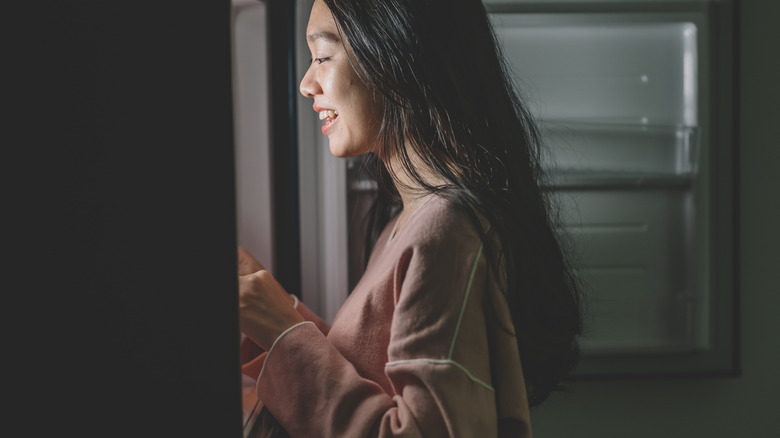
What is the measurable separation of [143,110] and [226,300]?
5.7 inches

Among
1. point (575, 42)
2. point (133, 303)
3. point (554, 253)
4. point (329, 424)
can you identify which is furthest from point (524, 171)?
point (575, 42)

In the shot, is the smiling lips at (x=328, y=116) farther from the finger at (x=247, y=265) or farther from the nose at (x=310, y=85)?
the finger at (x=247, y=265)

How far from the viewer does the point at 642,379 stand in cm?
130

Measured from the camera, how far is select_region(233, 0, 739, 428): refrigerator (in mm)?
1172

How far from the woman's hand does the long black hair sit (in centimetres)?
22

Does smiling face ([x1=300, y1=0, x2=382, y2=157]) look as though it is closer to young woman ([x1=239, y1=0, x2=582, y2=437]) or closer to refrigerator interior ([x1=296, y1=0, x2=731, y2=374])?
young woman ([x1=239, y1=0, x2=582, y2=437])

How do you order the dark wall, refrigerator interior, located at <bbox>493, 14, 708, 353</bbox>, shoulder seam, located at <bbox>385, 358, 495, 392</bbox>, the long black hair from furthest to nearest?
refrigerator interior, located at <bbox>493, 14, 708, 353</bbox> → the long black hair → shoulder seam, located at <bbox>385, 358, 495, 392</bbox> → the dark wall

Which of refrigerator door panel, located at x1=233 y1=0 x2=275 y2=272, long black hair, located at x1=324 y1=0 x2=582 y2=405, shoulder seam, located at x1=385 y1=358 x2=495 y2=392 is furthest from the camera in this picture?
refrigerator door panel, located at x1=233 y1=0 x2=275 y2=272

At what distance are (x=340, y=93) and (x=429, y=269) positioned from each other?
26 centimetres

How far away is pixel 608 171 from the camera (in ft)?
4.13

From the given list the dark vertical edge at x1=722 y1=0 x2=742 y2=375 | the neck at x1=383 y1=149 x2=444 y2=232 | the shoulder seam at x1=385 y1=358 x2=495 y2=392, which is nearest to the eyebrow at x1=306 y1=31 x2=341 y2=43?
the neck at x1=383 y1=149 x2=444 y2=232

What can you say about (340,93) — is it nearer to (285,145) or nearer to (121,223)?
(121,223)

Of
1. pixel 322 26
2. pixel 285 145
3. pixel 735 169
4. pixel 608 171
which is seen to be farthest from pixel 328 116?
pixel 735 169

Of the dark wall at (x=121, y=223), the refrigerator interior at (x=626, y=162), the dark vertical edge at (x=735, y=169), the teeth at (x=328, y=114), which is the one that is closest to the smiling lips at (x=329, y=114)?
the teeth at (x=328, y=114)
